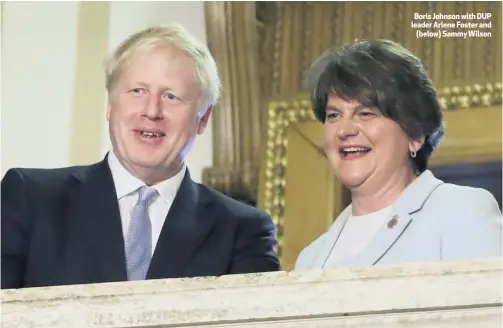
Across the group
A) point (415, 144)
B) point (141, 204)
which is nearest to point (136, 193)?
point (141, 204)

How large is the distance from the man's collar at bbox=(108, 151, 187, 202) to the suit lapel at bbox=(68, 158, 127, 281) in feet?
0.03

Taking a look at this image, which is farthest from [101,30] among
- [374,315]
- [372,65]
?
[374,315]

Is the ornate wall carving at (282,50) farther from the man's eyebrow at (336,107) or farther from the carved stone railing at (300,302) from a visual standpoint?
the carved stone railing at (300,302)

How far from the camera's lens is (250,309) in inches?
53.4

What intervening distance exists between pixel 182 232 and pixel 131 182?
0.13 metres

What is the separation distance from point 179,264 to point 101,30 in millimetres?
451

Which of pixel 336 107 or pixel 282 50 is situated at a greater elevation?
pixel 282 50

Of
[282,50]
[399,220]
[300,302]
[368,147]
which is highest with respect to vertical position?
[282,50]

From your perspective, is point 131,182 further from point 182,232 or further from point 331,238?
point 331,238

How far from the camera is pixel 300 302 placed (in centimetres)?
136

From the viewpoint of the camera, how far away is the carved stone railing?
4.44 feet

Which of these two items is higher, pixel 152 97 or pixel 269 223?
pixel 152 97

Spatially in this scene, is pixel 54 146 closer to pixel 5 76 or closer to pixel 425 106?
pixel 5 76

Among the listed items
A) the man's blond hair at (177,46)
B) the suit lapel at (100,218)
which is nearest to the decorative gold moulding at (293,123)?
the man's blond hair at (177,46)
